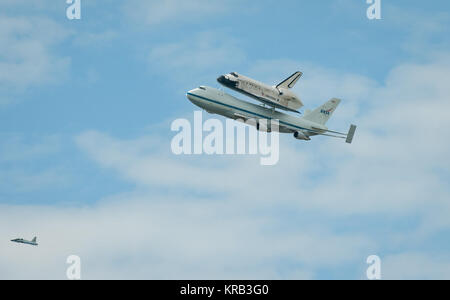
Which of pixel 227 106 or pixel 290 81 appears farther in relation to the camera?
pixel 290 81

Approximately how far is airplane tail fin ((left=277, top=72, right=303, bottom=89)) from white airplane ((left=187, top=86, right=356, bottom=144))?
4443 mm

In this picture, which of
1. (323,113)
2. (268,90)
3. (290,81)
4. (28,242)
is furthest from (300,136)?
(28,242)

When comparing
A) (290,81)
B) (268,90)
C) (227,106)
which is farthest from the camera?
(290,81)

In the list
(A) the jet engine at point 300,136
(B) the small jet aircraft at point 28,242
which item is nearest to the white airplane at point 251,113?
(A) the jet engine at point 300,136

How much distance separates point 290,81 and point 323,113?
38.1 feet

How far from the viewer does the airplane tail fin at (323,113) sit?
151 metres

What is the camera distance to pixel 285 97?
14175 centimetres

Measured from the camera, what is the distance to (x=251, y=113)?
470 feet

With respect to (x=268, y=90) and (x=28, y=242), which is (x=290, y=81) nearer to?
(x=268, y=90)

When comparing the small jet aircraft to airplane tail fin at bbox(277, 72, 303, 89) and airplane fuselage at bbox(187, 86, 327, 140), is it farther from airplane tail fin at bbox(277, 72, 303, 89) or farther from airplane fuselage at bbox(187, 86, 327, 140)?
airplane tail fin at bbox(277, 72, 303, 89)
